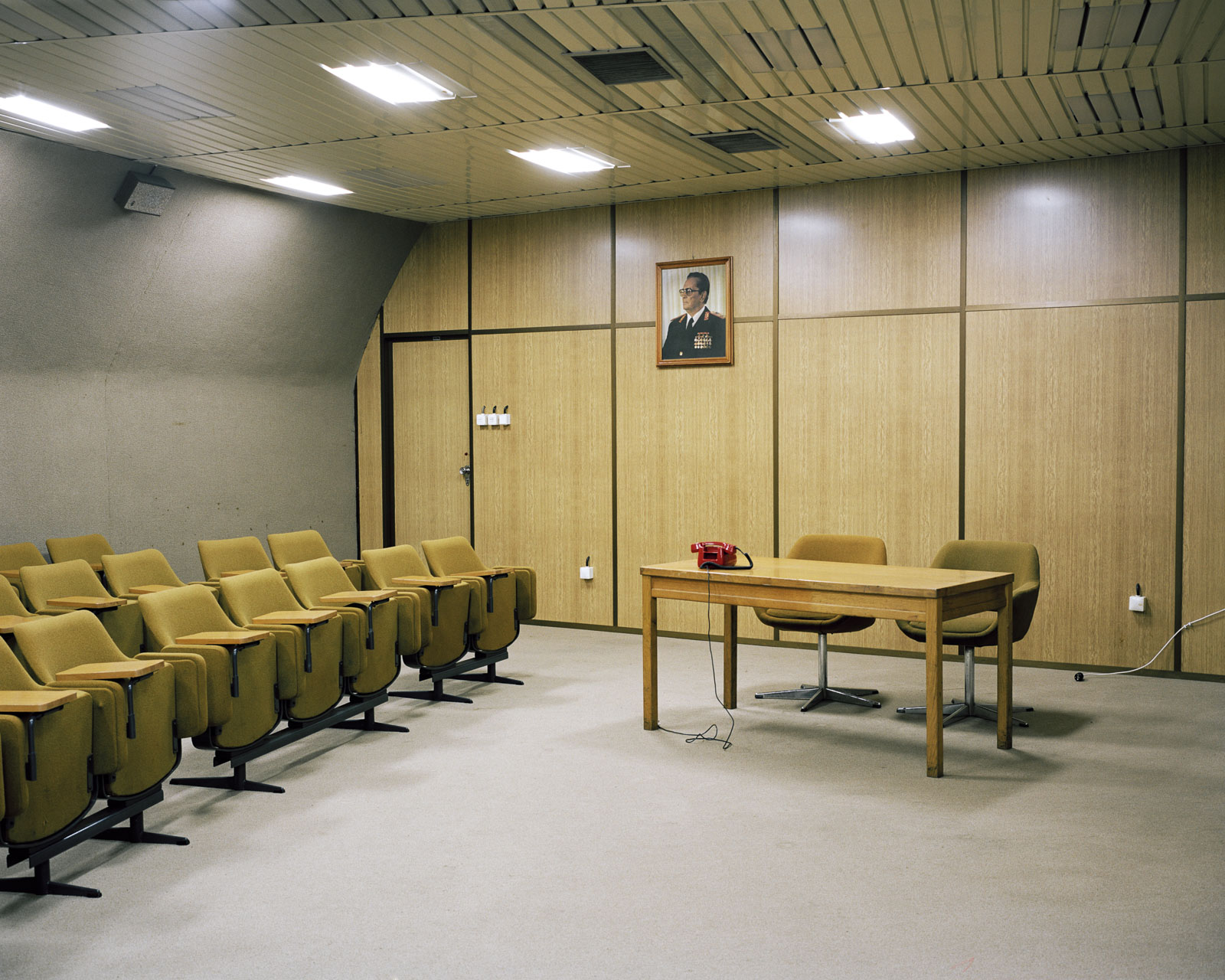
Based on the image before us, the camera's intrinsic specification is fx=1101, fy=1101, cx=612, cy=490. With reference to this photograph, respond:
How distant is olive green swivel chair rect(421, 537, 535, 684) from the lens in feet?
22.1

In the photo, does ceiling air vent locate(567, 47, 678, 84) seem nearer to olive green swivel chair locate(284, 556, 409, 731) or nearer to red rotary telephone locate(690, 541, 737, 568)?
red rotary telephone locate(690, 541, 737, 568)

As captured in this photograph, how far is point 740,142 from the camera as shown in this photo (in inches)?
269

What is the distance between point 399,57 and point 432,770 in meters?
3.32

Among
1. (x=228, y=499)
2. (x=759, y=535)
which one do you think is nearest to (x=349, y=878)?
(x=759, y=535)

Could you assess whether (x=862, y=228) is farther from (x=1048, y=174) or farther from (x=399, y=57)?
(x=399, y=57)

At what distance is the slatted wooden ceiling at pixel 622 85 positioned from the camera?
463 centimetres

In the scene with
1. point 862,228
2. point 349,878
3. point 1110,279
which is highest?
point 862,228

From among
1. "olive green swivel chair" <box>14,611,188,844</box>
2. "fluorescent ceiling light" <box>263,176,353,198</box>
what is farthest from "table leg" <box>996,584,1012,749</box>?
"fluorescent ceiling light" <box>263,176,353,198</box>

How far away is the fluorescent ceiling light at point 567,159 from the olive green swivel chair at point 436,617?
265 cm

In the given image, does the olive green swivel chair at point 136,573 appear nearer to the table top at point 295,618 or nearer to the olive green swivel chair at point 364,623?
the olive green swivel chair at point 364,623

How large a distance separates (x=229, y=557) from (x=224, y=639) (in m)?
2.77

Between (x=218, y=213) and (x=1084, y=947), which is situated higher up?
(x=218, y=213)

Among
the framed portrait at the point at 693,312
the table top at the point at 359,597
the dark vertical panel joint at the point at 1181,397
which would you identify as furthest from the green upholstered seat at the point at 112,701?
the dark vertical panel joint at the point at 1181,397

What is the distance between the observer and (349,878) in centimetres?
385
